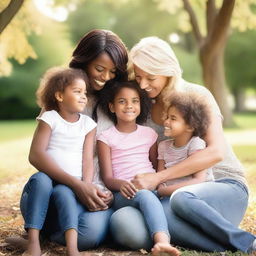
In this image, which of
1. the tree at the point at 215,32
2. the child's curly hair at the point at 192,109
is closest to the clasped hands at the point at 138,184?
the child's curly hair at the point at 192,109

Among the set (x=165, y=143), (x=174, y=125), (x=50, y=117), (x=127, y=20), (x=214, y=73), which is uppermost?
(x=127, y=20)

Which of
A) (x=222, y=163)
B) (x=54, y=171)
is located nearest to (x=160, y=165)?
(x=222, y=163)

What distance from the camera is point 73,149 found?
4.38 meters

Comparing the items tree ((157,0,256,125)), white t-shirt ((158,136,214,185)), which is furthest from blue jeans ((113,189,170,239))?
tree ((157,0,256,125))

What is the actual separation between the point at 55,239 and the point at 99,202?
0.43 meters

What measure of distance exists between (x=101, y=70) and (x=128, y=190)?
1.01 meters

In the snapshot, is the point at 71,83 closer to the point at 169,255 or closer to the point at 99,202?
the point at 99,202

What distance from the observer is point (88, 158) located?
442 centimetres

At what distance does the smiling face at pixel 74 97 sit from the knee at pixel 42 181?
0.58m

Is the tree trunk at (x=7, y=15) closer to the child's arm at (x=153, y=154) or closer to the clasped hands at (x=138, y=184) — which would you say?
the child's arm at (x=153, y=154)

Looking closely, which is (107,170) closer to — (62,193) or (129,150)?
(129,150)

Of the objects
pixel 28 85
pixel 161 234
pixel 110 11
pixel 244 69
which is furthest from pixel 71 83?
pixel 110 11

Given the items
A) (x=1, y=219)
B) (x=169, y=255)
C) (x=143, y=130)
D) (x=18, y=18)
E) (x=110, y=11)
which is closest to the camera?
(x=169, y=255)

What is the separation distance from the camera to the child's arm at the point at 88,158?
14.4 ft
